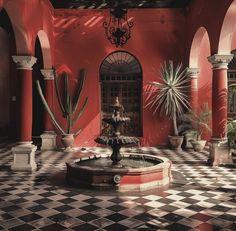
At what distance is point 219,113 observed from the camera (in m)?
8.52

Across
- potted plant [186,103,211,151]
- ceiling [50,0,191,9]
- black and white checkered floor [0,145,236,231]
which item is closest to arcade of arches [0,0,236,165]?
ceiling [50,0,191,9]

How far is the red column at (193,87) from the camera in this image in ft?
38.1

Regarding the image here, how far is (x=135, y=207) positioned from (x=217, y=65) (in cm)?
508

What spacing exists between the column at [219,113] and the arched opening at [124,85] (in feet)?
13.7

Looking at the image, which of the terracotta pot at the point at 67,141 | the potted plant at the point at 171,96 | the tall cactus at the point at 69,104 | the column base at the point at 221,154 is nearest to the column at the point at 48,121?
the tall cactus at the point at 69,104

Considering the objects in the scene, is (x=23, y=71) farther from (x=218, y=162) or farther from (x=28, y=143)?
(x=218, y=162)

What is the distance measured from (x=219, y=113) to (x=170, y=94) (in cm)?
277

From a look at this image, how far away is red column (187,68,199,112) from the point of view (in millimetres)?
11617

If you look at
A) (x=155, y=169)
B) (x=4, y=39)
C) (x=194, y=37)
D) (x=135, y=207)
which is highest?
(x=4, y=39)

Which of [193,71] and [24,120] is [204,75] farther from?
[24,120]

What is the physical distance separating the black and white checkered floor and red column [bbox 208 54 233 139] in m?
1.35

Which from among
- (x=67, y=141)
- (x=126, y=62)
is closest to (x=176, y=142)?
(x=126, y=62)

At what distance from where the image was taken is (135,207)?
4.97 m

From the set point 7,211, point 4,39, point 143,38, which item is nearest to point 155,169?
point 7,211
